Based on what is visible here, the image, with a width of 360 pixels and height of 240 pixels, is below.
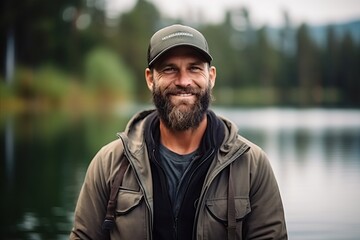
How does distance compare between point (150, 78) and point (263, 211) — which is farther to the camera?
point (150, 78)

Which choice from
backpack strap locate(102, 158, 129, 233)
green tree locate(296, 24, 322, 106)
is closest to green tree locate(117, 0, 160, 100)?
green tree locate(296, 24, 322, 106)

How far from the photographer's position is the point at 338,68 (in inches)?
3273

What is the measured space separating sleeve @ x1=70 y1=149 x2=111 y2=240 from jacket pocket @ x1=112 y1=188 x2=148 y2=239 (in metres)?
0.10

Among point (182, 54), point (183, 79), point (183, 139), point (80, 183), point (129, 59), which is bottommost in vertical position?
point (80, 183)

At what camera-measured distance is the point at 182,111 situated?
329cm

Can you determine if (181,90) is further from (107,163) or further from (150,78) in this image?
(107,163)

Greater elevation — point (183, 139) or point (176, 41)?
point (176, 41)

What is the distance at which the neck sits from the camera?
11.0ft

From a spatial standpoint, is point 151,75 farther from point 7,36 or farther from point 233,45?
point 233,45

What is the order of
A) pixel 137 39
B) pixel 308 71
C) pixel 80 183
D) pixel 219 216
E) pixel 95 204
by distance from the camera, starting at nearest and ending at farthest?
1. pixel 219 216
2. pixel 95 204
3. pixel 80 183
4. pixel 137 39
5. pixel 308 71

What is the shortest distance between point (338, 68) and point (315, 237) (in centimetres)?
7462

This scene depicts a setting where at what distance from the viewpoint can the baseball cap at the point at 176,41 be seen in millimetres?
3195

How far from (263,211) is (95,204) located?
0.73m

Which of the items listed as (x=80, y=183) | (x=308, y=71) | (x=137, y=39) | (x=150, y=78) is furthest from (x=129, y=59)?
(x=150, y=78)
